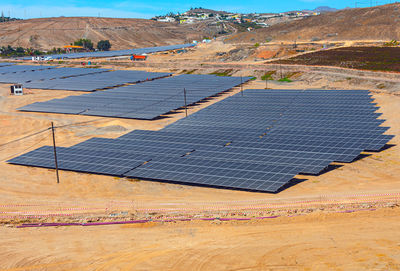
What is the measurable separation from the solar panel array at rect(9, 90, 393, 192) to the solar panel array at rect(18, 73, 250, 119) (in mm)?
12538

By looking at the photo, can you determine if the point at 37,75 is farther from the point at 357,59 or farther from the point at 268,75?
the point at 357,59

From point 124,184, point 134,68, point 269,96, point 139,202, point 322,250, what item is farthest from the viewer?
point 134,68

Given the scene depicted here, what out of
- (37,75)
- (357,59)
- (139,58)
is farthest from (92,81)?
(357,59)

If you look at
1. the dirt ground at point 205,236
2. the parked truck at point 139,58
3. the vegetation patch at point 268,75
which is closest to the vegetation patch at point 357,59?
the vegetation patch at point 268,75

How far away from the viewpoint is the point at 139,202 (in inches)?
1414

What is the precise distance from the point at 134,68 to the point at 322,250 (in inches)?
5120

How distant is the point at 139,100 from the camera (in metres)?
81.6

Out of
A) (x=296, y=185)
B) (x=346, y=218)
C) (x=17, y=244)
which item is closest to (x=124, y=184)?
(x=17, y=244)

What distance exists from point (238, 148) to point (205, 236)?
61.7ft

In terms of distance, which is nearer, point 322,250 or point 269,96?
point 322,250

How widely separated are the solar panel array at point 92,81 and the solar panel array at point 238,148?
46864 millimetres

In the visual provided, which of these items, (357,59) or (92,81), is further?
(357,59)

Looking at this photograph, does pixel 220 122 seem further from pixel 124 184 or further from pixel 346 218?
pixel 346 218

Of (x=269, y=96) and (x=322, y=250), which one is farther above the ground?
(x=269, y=96)
